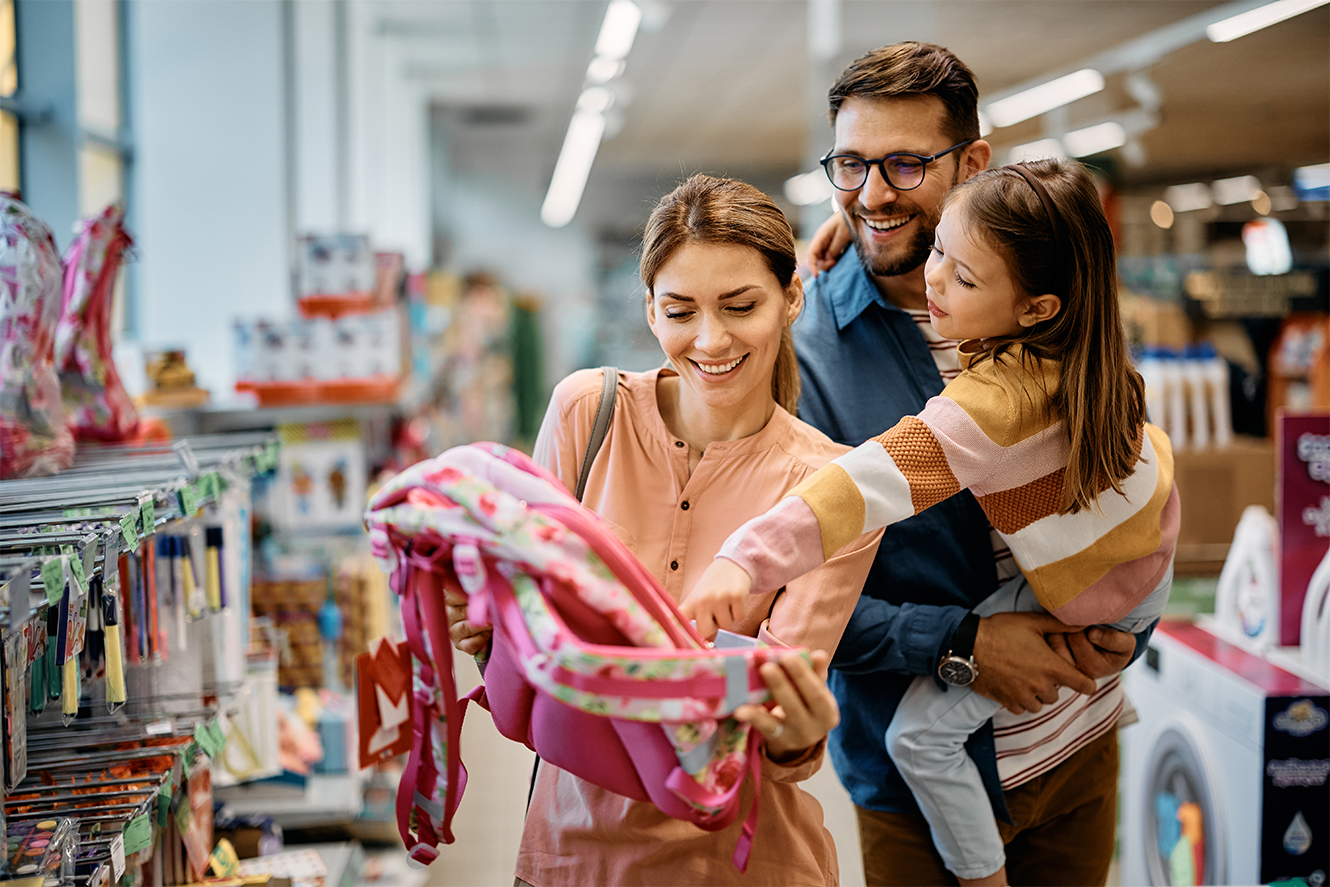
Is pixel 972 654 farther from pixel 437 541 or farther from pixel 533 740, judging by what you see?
pixel 437 541

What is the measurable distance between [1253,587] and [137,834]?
3067mm

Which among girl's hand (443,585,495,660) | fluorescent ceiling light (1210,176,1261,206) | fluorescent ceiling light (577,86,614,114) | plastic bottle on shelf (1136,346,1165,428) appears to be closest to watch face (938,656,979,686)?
girl's hand (443,585,495,660)

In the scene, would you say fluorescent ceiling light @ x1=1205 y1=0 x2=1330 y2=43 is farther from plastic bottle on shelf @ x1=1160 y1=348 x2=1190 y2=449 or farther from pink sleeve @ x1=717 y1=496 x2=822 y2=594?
pink sleeve @ x1=717 y1=496 x2=822 y2=594

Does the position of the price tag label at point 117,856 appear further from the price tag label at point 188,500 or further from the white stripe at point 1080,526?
the white stripe at point 1080,526

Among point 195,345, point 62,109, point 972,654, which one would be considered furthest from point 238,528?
point 195,345

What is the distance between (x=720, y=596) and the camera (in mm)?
1209

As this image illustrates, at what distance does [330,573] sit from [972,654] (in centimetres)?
279

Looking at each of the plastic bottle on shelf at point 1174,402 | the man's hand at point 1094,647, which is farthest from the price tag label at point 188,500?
the plastic bottle on shelf at point 1174,402

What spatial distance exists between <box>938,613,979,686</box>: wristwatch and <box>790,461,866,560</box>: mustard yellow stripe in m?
0.52

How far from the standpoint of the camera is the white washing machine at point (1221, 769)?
8.91ft

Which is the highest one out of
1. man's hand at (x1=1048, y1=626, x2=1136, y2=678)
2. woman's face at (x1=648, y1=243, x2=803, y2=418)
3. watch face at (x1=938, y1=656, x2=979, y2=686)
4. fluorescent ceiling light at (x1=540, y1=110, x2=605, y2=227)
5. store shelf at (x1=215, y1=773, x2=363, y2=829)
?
fluorescent ceiling light at (x1=540, y1=110, x2=605, y2=227)

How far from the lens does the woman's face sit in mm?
1423

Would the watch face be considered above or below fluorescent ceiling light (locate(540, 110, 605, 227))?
below

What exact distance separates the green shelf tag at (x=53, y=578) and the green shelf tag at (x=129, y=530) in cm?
22
